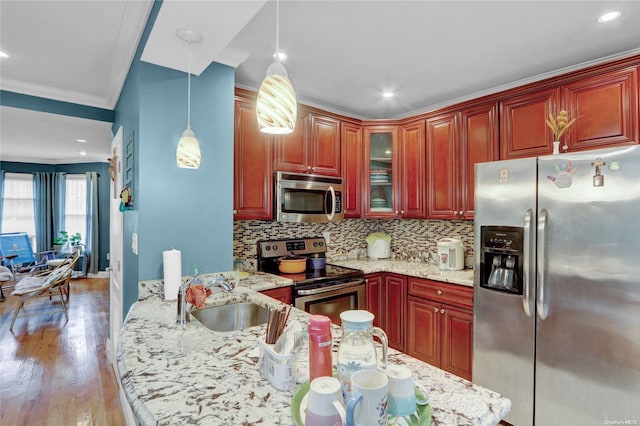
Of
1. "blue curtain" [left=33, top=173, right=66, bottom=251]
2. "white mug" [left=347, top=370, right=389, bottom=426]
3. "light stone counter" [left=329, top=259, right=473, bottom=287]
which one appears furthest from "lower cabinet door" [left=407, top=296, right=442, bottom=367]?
"blue curtain" [left=33, top=173, right=66, bottom=251]

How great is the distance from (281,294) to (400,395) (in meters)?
1.77

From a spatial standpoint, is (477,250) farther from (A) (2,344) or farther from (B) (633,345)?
(A) (2,344)

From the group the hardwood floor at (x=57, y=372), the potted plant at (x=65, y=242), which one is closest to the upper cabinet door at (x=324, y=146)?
the hardwood floor at (x=57, y=372)

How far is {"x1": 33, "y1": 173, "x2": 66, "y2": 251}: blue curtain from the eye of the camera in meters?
6.95

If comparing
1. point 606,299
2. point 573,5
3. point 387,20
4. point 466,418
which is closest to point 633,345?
point 606,299

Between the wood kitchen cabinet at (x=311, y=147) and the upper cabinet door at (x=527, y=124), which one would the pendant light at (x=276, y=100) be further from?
the upper cabinet door at (x=527, y=124)

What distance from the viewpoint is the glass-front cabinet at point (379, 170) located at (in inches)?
133

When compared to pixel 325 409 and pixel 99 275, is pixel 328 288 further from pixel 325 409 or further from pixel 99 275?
pixel 99 275

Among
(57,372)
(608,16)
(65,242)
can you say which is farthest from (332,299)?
(65,242)

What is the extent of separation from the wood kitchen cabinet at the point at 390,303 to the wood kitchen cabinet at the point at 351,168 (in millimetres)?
722

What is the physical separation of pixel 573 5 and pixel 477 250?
151cm

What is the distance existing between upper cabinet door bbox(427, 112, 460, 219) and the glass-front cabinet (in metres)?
0.39

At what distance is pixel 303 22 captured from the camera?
1.90 m

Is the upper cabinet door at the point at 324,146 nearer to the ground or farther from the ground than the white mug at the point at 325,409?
farther from the ground
